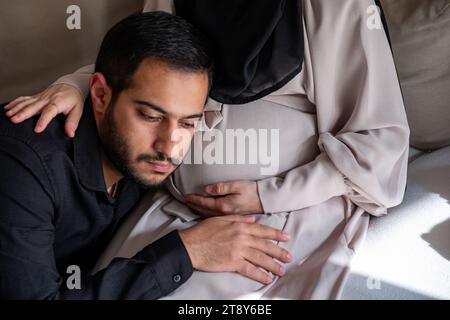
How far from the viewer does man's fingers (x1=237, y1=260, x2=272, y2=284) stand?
3.08 feet

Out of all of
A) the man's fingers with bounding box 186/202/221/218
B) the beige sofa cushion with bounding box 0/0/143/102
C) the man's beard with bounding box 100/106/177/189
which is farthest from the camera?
the beige sofa cushion with bounding box 0/0/143/102

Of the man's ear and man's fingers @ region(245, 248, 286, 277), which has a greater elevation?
the man's ear

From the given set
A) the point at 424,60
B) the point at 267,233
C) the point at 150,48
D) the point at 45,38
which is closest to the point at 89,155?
the point at 150,48

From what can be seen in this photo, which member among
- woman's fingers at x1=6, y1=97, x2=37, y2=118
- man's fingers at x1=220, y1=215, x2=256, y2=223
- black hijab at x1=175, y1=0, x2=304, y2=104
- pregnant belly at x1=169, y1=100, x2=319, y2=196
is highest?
black hijab at x1=175, y1=0, x2=304, y2=104

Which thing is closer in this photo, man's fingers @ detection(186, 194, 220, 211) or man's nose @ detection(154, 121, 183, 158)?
man's nose @ detection(154, 121, 183, 158)

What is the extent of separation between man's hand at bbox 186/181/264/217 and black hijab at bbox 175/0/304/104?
0.49 feet

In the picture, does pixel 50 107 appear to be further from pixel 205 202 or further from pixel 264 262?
pixel 264 262

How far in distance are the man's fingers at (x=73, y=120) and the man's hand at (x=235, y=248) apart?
242mm

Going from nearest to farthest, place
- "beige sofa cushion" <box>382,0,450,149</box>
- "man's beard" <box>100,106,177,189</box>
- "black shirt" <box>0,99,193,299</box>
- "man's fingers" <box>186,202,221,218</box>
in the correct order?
"black shirt" <box>0,99,193,299</box>
"man's beard" <box>100,106,177,189</box>
"man's fingers" <box>186,202,221,218</box>
"beige sofa cushion" <box>382,0,450,149</box>

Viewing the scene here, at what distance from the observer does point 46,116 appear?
0.90 m

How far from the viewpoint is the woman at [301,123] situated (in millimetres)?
985

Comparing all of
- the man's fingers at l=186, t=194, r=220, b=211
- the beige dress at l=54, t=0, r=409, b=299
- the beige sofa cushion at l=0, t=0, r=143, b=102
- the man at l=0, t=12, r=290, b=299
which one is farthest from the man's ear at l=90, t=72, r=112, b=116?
the beige sofa cushion at l=0, t=0, r=143, b=102

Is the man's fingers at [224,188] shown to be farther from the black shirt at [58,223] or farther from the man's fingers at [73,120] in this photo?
the man's fingers at [73,120]

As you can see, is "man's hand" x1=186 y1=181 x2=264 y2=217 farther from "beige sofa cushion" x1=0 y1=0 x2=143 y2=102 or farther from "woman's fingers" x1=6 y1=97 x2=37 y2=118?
"beige sofa cushion" x1=0 y1=0 x2=143 y2=102
